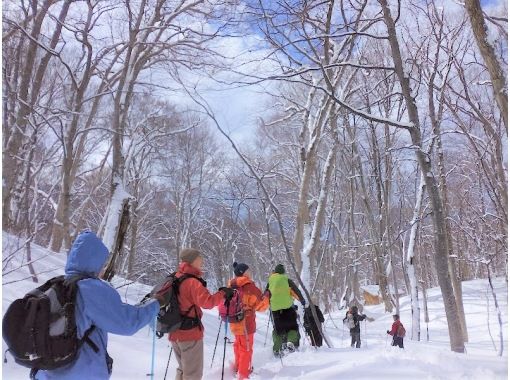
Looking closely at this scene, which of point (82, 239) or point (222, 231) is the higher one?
point (222, 231)

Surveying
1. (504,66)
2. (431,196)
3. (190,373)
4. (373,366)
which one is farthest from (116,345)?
(504,66)

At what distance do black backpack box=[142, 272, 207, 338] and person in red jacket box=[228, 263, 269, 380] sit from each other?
133 cm

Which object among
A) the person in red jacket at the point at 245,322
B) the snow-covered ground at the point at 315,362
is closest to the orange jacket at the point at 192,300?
the person in red jacket at the point at 245,322

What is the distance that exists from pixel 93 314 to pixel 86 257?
1.17 feet

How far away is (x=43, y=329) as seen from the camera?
2.34 meters

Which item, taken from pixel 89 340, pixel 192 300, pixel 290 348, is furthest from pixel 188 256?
pixel 290 348

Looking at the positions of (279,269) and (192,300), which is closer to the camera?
(192,300)

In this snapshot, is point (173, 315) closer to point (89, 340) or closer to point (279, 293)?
point (89, 340)

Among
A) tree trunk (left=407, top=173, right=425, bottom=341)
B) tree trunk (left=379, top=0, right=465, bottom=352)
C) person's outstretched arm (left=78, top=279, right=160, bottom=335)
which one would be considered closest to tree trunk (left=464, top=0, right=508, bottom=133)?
tree trunk (left=379, top=0, right=465, bottom=352)

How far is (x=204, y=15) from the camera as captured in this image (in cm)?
919

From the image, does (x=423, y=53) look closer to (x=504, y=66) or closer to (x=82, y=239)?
(x=504, y=66)

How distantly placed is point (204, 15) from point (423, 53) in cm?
579

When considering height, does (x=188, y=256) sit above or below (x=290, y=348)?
above

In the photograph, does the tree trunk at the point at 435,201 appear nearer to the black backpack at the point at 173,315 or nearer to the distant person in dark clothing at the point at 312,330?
the distant person in dark clothing at the point at 312,330
